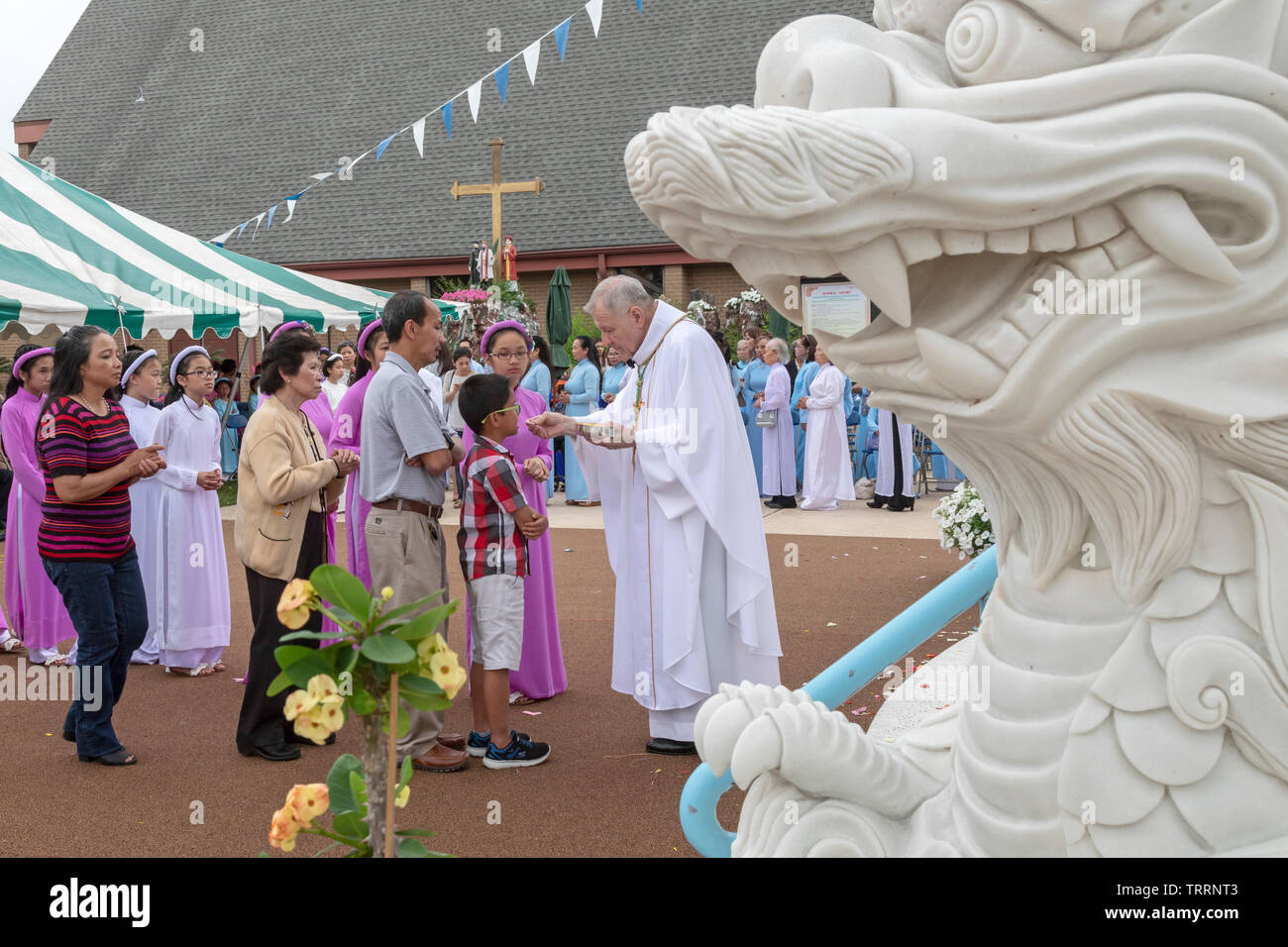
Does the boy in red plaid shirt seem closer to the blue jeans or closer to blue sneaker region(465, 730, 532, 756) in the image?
blue sneaker region(465, 730, 532, 756)

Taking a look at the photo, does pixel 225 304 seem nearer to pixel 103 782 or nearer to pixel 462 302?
pixel 462 302

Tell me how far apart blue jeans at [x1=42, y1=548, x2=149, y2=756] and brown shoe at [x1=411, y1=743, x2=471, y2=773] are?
4.64 feet

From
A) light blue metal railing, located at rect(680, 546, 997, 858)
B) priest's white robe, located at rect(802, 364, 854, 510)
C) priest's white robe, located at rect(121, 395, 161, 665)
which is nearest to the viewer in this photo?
light blue metal railing, located at rect(680, 546, 997, 858)

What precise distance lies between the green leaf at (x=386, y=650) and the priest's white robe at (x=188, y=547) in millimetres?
6356

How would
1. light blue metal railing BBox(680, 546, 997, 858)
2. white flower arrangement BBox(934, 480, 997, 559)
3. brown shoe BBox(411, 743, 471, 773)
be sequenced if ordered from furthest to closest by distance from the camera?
white flower arrangement BBox(934, 480, 997, 559)
brown shoe BBox(411, 743, 471, 773)
light blue metal railing BBox(680, 546, 997, 858)

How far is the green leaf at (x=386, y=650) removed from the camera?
93cm

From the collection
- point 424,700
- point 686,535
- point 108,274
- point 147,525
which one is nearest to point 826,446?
point 108,274

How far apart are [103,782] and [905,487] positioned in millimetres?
9484

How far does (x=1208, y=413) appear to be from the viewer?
0.99 meters

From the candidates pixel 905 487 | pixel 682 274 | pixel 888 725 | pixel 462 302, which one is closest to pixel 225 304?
pixel 462 302

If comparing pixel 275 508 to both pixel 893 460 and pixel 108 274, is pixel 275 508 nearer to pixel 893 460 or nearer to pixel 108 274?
pixel 108 274

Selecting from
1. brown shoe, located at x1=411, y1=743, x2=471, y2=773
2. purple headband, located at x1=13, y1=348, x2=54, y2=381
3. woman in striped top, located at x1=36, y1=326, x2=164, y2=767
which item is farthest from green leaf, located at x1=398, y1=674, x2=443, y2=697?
purple headband, located at x1=13, y1=348, x2=54, y2=381

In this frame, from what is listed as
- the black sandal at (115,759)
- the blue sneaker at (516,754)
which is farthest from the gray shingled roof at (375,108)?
the black sandal at (115,759)

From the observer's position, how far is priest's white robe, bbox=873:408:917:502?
1230cm
